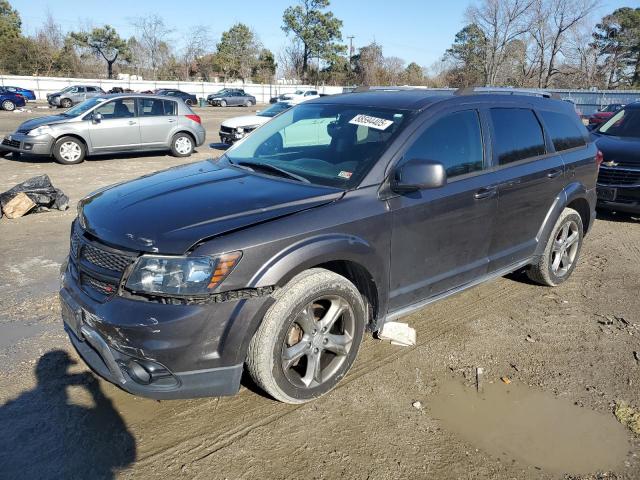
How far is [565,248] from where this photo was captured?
5.02 meters

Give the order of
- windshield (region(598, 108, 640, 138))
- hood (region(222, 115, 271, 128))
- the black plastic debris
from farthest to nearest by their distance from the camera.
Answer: hood (region(222, 115, 271, 128))
windshield (region(598, 108, 640, 138))
the black plastic debris

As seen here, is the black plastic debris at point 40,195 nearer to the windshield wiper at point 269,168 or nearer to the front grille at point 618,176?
the windshield wiper at point 269,168

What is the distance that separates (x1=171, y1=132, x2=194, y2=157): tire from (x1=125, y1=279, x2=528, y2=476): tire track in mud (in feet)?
35.5

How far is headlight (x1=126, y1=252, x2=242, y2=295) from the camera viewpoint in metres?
2.53

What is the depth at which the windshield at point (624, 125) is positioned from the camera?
816cm

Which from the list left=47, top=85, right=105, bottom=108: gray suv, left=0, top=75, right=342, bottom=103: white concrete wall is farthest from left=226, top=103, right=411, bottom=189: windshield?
left=0, top=75, right=342, bottom=103: white concrete wall

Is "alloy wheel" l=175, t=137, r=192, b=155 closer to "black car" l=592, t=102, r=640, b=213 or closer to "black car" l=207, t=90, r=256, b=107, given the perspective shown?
"black car" l=592, t=102, r=640, b=213

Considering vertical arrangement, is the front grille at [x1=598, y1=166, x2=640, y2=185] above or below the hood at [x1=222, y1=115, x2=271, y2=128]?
below

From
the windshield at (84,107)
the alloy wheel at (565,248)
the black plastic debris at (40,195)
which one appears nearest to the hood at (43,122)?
the windshield at (84,107)

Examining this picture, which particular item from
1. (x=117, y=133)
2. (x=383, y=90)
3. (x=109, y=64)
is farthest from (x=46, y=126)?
(x=109, y=64)

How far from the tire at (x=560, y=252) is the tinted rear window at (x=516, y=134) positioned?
82 centimetres

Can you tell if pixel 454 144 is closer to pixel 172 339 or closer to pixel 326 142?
pixel 326 142

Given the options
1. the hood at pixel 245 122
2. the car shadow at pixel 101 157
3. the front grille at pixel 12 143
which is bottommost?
the car shadow at pixel 101 157

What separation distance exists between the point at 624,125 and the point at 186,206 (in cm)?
812
